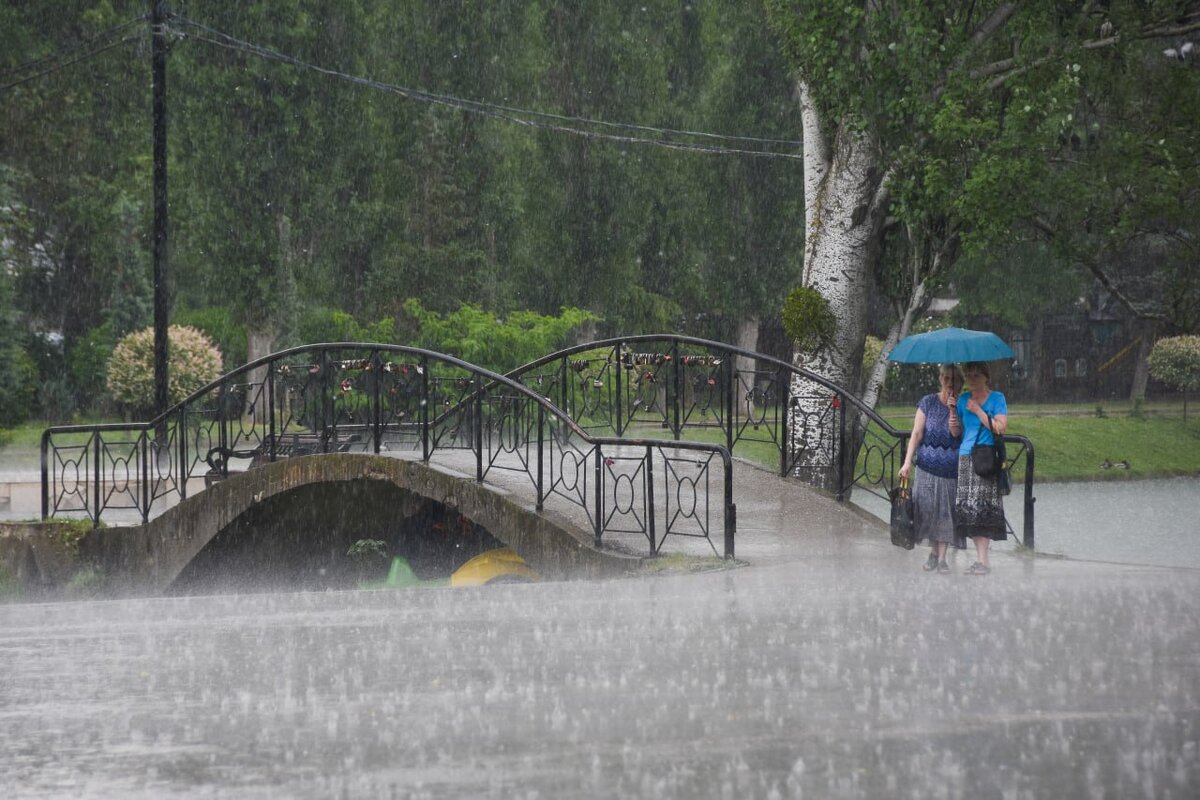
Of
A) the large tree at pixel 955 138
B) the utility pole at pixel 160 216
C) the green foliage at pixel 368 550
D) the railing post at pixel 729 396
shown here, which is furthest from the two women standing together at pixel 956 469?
the utility pole at pixel 160 216

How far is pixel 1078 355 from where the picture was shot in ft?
192

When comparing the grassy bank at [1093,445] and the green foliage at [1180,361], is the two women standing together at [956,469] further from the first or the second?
the green foliage at [1180,361]

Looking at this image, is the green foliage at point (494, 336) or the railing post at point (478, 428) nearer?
the railing post at point (478, 428)

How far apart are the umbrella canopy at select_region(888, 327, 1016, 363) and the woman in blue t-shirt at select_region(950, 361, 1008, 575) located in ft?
0.50

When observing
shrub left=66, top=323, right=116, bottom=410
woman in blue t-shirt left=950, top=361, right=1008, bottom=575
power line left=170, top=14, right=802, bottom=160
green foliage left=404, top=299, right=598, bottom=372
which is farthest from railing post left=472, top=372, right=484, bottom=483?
shrub left=66, top=323, right=116, bottom=410

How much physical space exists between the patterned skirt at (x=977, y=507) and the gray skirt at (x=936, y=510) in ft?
0.22

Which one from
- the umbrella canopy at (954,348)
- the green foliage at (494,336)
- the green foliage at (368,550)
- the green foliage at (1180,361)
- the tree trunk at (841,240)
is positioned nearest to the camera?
the umbrella canopy at (954,348)

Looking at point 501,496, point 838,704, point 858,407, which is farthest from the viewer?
point 858,407

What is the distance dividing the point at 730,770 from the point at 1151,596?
207 inches

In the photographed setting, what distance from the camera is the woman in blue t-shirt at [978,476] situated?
11148mm

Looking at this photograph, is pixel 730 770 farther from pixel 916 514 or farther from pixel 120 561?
pixel 120 561

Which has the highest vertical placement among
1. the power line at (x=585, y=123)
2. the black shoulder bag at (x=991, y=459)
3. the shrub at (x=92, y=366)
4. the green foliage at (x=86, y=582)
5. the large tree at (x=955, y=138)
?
the power line at (x=585, y=123)

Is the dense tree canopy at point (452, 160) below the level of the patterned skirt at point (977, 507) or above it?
above

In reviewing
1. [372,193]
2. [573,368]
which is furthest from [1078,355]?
[573,368]
